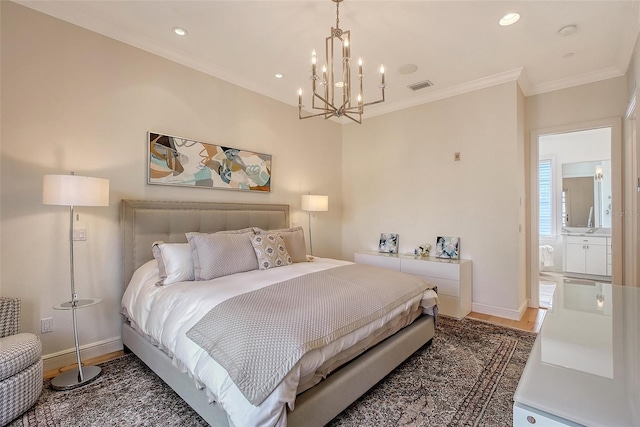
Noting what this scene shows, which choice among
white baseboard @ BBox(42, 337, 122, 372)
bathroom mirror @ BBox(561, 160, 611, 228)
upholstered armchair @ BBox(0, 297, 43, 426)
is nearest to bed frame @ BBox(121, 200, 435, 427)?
white baseboard @ BBox(42, 337, 122, 372)

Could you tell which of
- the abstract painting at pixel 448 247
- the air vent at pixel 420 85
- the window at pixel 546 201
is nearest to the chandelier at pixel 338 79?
the air vent at pixel 420 85

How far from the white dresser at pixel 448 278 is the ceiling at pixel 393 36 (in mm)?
2294

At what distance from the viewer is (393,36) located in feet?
9.04

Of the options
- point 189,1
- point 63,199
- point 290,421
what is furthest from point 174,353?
point 189,1

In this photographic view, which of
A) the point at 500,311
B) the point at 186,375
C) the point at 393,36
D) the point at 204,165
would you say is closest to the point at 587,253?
the point at 500,311

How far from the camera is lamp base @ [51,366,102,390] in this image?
2.10 m

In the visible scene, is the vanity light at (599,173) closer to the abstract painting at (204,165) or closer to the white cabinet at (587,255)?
the white cabinet at (587,255)

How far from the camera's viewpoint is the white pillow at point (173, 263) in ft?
7.82

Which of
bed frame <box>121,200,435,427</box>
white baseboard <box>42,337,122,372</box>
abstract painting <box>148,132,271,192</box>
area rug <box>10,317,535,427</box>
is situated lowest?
area rug <box>10,317,535,427</box>

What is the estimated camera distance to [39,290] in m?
2.34

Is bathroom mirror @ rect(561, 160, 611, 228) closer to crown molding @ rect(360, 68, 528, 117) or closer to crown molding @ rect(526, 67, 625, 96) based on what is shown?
crown molding @ rect(526, 67, 625, 96)

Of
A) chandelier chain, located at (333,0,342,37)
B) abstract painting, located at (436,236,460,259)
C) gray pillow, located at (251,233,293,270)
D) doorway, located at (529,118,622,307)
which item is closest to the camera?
chandelier chain, located at (333,0,342,37)

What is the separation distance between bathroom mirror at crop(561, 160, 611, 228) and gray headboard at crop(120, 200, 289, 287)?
6341 mm

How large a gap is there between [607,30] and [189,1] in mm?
3639
